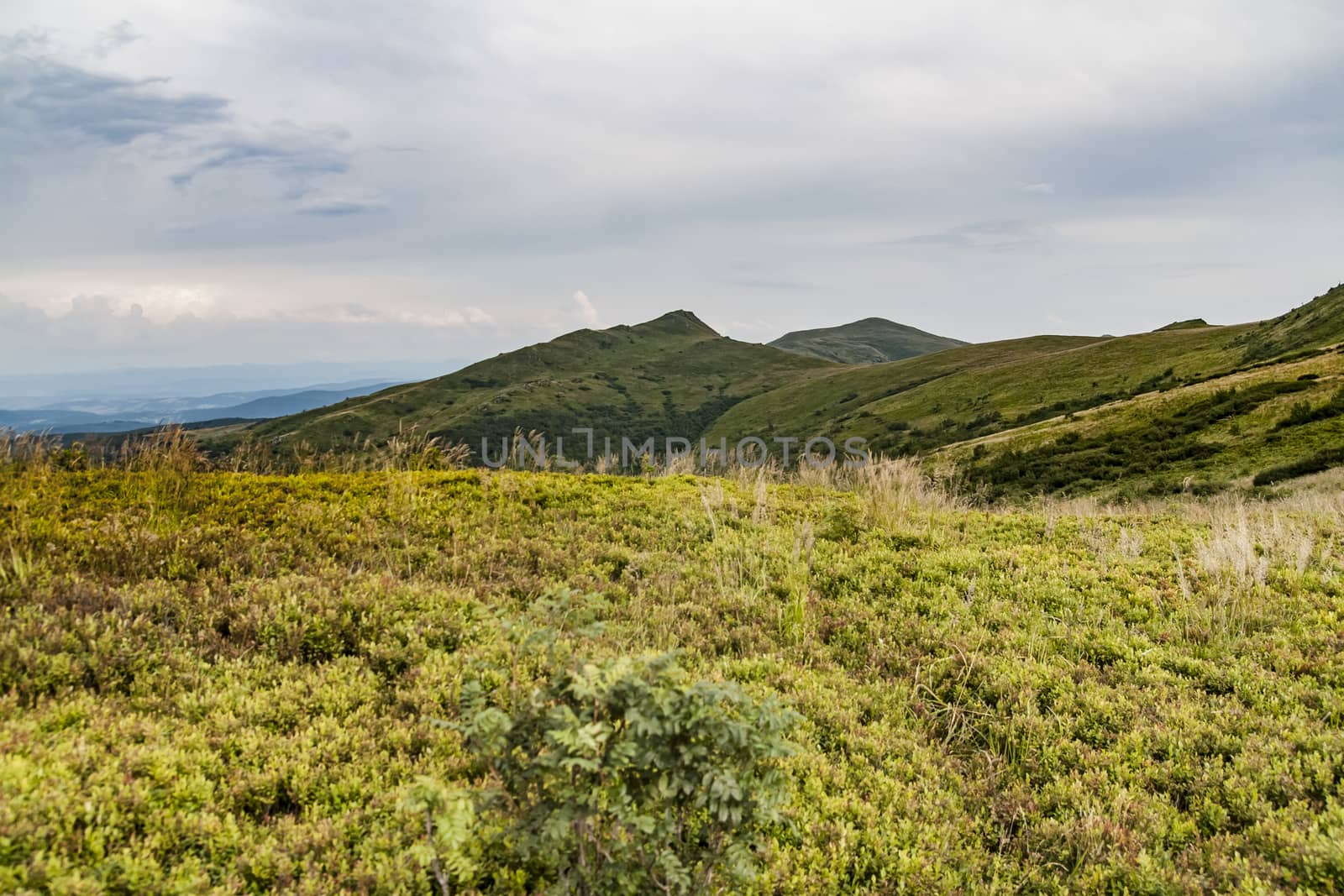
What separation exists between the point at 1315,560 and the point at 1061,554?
4054 mm

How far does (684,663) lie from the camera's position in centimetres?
729

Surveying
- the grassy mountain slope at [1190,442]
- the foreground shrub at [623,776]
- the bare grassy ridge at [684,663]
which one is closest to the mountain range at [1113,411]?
the grassy mountain slope at [1190,442]

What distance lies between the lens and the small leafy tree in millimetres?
3209

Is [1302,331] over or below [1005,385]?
over

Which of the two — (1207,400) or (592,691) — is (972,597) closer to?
(592,691)

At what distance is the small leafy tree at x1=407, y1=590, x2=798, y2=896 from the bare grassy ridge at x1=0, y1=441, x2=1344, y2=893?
37.2 inches

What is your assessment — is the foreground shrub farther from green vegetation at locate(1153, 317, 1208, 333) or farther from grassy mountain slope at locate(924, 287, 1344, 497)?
green vegetation at locate(1153, 317, 1208, 333)

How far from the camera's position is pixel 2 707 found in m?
4.87

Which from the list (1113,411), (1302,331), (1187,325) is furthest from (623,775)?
(1187,325)

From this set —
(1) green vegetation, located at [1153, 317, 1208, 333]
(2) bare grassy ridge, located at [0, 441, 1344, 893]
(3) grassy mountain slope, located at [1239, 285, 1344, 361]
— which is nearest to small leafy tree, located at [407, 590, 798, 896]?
(2) bare grassy ridge, located at [0, 441, 1344, 893]

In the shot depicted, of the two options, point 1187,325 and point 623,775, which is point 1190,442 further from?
point 1187,325

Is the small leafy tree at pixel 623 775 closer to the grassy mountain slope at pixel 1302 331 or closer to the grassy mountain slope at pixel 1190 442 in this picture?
the grassy mountain slope at pixel 1190 442

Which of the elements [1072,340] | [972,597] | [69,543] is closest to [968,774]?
[972,597]

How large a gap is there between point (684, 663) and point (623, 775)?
150 inches
